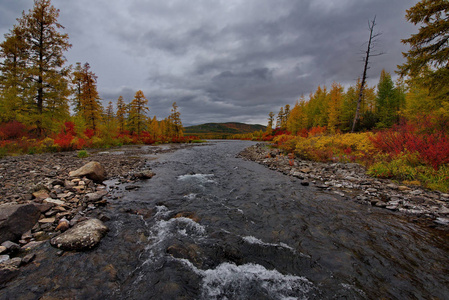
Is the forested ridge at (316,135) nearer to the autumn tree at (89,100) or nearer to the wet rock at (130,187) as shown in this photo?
the autumn tree at (89,100)

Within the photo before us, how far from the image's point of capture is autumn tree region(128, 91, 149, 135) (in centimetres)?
3869

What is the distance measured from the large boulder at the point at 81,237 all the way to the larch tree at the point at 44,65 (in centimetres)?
1867

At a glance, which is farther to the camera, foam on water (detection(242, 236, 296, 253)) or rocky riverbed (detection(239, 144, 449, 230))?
rocky riverbed (detection(239, 144, 449, 230))

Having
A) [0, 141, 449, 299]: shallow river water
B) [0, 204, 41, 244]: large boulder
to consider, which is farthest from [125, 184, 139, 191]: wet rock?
[0, 204, 41, 244]: large boulder

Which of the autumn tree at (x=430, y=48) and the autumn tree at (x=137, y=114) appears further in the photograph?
the autumn tree at (x=137, y=114)

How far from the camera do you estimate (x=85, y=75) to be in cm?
2830

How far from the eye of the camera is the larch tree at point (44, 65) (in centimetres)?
1558

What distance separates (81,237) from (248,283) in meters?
4.09

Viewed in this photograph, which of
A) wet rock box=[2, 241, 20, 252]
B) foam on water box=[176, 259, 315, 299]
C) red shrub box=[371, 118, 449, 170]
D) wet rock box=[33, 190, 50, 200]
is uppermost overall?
red shrub box=[371, 118, 449, 170]

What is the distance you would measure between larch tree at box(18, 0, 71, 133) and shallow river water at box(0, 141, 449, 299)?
17941 mm

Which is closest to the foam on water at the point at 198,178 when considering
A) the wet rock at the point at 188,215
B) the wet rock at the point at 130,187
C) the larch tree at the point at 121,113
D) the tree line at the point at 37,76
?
the wet rock at the point at 130,187

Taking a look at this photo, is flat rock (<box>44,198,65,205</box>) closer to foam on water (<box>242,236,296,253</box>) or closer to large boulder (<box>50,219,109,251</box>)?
large boulder (<box>50,219,109,251</box>)

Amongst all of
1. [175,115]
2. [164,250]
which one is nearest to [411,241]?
[164,250]

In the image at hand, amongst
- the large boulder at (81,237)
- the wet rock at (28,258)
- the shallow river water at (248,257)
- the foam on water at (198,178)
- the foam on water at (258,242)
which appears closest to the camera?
the shallow river water at (248,257)
